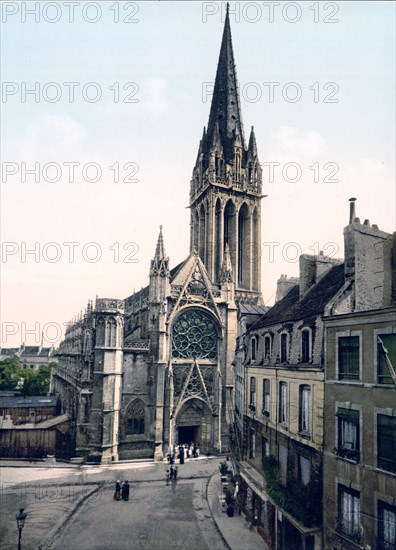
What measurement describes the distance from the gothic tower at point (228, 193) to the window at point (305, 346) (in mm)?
32410

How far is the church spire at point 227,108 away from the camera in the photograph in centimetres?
5816

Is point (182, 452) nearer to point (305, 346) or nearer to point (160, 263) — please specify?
point (160, 263)

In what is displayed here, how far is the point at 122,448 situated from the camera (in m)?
33.8

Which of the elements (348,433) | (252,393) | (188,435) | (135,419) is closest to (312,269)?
(252,393)

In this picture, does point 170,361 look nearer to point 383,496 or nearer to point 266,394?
point 266,394

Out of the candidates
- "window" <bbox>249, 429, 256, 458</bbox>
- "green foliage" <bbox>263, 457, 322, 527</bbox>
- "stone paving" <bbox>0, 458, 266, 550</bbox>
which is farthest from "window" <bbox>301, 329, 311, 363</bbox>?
"stone paving" <bbox>0, 458, 266, 550</bbox>

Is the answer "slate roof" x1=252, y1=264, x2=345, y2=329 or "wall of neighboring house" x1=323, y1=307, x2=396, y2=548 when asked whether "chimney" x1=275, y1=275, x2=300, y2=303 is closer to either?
"slate roof" x1=252, y1=264, x2=345, y2=329

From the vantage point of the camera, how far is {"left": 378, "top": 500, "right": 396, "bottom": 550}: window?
11.5m

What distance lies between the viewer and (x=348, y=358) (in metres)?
14.1

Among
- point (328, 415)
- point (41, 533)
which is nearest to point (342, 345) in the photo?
point (328, 415)

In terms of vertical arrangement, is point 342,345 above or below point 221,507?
above

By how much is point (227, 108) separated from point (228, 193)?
13407mm

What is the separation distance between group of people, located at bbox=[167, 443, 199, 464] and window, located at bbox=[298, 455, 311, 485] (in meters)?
17.9

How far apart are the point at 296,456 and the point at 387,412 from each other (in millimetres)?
5875
